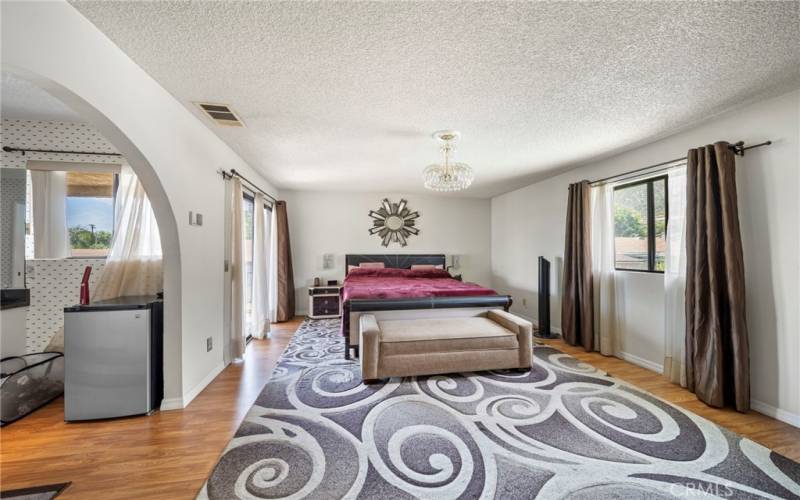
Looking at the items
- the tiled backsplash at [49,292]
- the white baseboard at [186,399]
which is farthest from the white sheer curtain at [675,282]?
the tiled backsplash at [49,292]

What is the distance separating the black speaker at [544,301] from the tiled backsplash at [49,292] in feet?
16.7

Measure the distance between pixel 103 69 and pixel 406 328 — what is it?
111 inches

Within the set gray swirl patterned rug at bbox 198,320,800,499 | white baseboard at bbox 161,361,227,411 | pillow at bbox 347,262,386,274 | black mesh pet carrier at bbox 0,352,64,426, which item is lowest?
gray swirl patterned rug at bbox 198,320,800,499

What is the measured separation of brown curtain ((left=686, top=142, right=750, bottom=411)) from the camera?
215 centimetres

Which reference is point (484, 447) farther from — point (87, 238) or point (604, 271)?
point (87, 238)

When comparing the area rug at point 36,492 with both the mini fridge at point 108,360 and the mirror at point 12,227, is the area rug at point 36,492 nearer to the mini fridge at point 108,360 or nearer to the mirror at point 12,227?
the mini fridge at point 108,360

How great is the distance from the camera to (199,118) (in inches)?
97.7

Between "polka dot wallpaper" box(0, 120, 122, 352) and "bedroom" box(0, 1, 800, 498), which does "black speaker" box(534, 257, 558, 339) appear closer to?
"bedroom" box(0, 1, 800, 498)

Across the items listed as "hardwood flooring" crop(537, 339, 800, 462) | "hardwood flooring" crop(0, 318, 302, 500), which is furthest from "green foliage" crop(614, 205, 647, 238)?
"hardwood flooring" crop(0, 318, 302, 500)

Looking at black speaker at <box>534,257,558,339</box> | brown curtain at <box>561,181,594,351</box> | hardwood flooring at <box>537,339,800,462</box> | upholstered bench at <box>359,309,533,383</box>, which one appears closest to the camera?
hardwood flooring at <box>537,339,800,462</box>

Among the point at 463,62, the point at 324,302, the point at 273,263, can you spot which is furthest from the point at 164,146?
Answer: the point at 324,302

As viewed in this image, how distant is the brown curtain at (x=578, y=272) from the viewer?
3512 mm

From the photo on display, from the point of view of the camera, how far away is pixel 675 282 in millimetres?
2660

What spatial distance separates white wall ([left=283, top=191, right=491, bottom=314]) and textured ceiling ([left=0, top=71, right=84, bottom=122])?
3036 millimetres
